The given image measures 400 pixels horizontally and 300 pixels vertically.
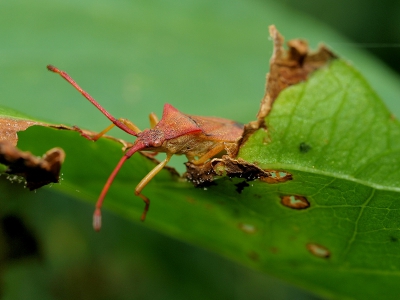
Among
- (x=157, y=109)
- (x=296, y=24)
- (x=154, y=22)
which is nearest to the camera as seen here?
(x=157, y=109)

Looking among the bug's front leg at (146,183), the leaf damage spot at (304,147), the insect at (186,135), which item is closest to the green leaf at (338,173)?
the leaf damage spot at (304,147)

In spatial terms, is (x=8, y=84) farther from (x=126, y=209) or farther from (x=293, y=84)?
(x=293, y=84)

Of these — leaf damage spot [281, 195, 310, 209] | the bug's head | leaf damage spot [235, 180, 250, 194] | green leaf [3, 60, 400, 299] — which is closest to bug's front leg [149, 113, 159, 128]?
the bug's head

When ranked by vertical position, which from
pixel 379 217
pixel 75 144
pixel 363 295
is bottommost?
pixel 363 295

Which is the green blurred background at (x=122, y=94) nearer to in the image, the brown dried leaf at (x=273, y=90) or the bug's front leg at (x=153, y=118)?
the bug's front leg at (x=153, y=118)

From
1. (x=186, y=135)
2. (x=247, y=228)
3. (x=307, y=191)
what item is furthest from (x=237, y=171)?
(x=186, y=135)

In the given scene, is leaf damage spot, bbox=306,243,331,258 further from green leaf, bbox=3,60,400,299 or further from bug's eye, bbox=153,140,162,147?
bug's eye, bbox=153,140,162,147

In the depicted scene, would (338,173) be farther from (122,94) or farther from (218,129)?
(122,94)

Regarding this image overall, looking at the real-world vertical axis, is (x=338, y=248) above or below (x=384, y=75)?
below

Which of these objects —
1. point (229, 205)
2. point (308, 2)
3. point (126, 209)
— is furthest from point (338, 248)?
point (308, 2)
